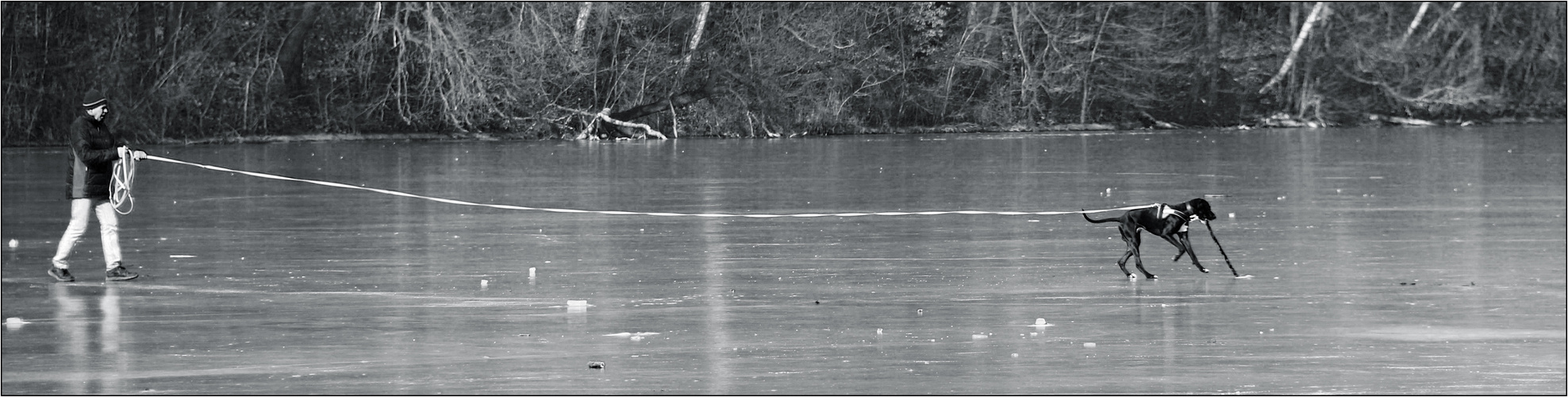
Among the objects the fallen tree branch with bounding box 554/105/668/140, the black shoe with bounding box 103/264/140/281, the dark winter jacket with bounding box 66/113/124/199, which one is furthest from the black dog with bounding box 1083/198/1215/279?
the fallen tree branch with bounding box 554/105/668/140

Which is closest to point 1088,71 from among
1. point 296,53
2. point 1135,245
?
point 296,53

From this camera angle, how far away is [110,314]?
11.3 m

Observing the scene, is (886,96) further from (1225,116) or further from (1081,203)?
(1081,203)

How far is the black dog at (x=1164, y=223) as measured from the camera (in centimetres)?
1253

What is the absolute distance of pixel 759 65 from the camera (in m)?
43.1

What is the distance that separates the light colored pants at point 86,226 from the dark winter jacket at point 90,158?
5cm

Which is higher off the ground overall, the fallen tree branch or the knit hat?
the knit hat

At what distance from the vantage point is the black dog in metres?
12.5

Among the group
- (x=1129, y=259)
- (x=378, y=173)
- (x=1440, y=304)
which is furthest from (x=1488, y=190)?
(x=378, y=173)

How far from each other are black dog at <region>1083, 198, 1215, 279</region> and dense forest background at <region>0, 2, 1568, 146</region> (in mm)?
27120

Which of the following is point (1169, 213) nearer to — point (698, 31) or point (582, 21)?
Answer: point (582, 21)

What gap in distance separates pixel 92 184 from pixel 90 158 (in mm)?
267

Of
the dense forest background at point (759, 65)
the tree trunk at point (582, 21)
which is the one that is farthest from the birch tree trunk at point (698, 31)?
the tree trunk at point (582, 21)

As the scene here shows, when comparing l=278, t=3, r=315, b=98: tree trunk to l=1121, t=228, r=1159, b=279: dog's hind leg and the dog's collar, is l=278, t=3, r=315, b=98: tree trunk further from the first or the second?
the dog's collar
